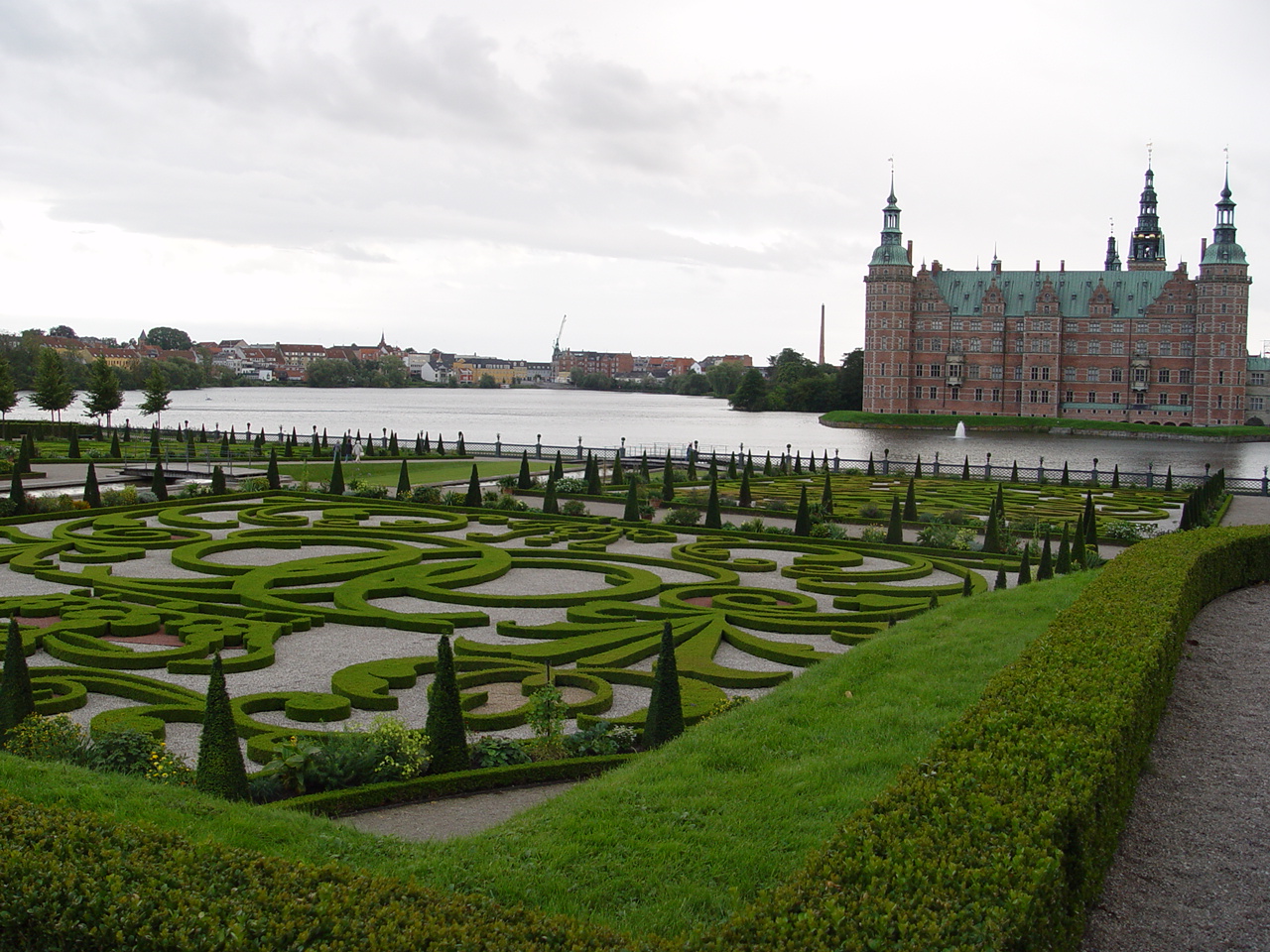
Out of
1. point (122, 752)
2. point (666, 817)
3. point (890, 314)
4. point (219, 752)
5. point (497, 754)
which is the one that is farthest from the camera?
point (890, 314)

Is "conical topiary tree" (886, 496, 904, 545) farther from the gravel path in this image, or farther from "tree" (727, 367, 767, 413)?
"tree" (727, 367, 767, 413)

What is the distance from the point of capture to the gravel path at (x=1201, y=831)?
6.10 m

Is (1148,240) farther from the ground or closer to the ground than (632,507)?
farther from the ground

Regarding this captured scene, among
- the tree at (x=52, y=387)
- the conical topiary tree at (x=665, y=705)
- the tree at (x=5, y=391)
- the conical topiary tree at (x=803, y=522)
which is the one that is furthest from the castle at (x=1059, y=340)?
the conical topiary tree at (x=665, y=705)

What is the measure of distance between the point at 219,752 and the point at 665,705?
148 inches

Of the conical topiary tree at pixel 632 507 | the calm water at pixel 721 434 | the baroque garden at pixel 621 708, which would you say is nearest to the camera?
the baroque garden at pixel 621 708

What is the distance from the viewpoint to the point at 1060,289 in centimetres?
10781

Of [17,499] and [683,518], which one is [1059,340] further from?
[17,499]

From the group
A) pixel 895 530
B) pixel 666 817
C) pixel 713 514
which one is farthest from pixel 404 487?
pixel 666 817

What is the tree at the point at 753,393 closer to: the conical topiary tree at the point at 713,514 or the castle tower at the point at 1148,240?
the castle tower at the point at 1148,240

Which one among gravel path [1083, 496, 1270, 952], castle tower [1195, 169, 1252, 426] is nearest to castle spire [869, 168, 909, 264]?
castle tower [1195, 169, 1252, 426]

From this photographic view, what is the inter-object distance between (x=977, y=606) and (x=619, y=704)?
568 centimetres

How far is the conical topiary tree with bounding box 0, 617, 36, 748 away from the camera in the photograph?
906 centimetres

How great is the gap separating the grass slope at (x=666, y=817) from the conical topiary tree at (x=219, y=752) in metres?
0.27
